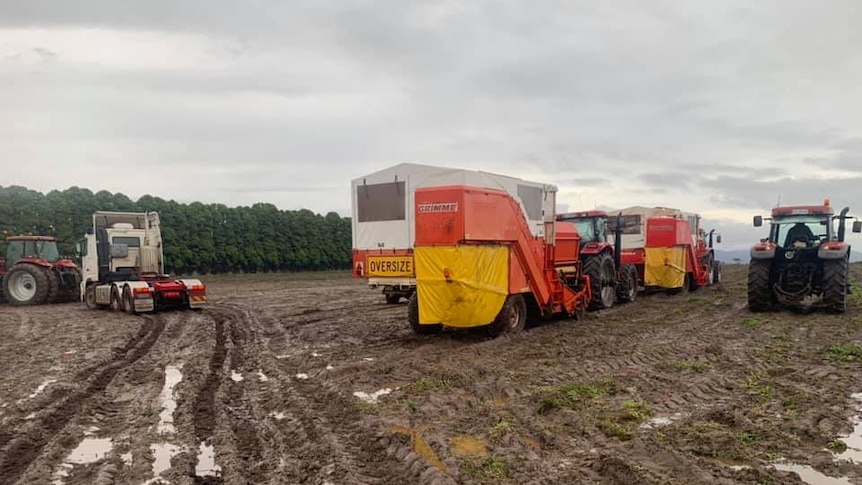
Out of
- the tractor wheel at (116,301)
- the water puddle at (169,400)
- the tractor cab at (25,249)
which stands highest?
the tractor cab at (25,249)

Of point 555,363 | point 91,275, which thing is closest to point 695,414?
point 555,363

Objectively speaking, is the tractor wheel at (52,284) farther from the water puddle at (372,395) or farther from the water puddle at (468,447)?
the water puddle at (468,447)

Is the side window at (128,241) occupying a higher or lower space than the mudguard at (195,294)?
higher

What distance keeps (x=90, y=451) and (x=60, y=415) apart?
1404mm

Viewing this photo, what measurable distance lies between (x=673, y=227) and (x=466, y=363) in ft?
41.3

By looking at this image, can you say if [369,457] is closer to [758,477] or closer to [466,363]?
[758,477]

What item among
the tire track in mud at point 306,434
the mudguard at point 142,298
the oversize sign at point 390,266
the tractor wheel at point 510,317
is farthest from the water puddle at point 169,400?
the mudguard at point 142,298

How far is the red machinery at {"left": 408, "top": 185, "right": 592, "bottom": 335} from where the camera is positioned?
31.8 ft

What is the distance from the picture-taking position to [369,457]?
16.3 feet

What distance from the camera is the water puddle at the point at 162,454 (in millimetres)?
4801

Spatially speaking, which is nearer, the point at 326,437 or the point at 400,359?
the point at 326,437

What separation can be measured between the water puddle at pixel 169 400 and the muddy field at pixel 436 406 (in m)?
0.03

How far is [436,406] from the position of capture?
636cm

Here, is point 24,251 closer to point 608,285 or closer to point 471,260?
point 471,260
